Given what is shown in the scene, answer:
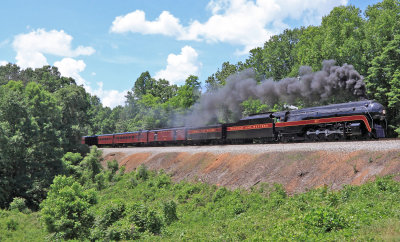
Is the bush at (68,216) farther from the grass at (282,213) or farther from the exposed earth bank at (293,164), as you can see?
the exposed earth bank at (293,164)

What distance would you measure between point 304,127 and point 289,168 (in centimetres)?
641

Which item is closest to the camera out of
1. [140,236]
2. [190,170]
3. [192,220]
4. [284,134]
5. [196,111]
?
[140,236]

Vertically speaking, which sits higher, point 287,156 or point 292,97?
point 292,97

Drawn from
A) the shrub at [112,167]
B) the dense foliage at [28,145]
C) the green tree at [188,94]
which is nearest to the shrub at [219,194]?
the shrub at [112,167]

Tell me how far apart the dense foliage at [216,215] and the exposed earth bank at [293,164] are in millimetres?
1335

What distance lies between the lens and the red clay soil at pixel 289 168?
780 inches

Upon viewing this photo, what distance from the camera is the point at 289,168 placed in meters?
24.1

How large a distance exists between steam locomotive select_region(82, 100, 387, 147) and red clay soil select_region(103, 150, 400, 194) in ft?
12.5

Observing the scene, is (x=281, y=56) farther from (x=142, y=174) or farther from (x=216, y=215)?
(x=216, y=215)

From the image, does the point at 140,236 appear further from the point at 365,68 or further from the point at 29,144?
the point at 365,68

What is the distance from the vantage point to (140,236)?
67.2ft

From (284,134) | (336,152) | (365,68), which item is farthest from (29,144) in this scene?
(365,68)

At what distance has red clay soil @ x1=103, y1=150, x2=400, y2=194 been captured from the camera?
19.8m

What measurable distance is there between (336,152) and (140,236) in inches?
562
